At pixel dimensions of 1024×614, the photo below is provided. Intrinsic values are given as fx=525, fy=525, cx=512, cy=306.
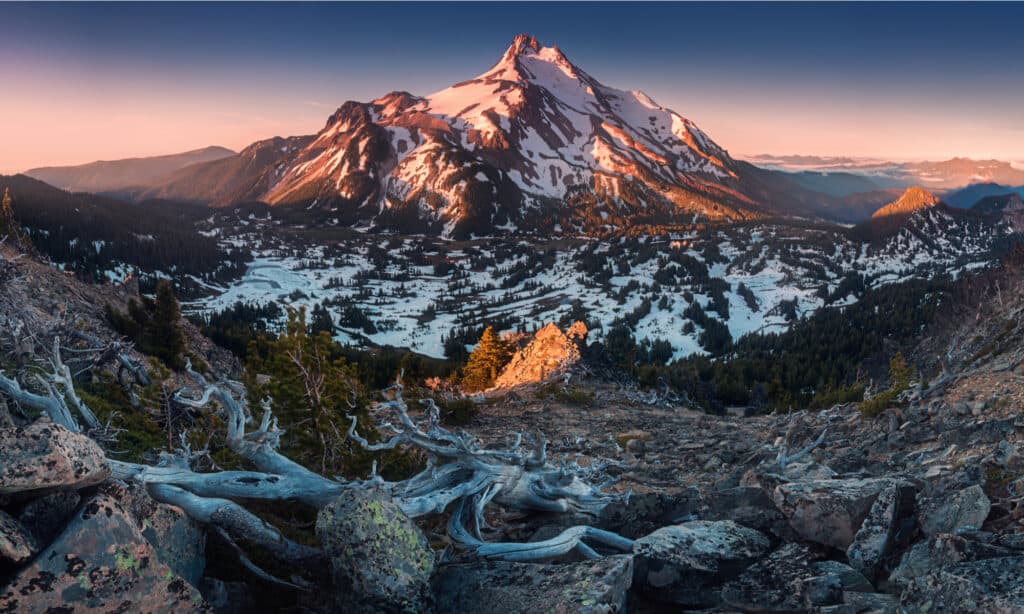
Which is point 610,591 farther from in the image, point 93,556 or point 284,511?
point 284,511

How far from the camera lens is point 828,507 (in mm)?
6949

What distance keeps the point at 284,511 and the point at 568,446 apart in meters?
12.6

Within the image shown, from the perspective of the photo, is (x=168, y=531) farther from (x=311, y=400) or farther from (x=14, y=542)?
(x=311, y=400)

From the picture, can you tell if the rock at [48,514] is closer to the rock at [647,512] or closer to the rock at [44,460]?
the rock at [44,460]

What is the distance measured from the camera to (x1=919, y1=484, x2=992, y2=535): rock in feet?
19.7

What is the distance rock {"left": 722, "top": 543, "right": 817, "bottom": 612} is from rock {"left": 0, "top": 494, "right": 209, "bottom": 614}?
5688 mm

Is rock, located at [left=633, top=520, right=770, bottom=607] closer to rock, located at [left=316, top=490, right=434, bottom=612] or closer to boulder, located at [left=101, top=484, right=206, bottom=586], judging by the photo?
rock, located at [left=316, top=490, right=434, bottom=612]

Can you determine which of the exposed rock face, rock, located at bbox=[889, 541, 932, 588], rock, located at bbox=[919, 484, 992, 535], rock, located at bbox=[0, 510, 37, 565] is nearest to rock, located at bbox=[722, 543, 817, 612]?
rock, located at bbox=[889, 541, 932, 588]

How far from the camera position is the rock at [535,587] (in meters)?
5.39

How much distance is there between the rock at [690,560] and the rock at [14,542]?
240 inches

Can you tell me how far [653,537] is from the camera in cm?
699

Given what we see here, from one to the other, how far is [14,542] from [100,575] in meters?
0.69

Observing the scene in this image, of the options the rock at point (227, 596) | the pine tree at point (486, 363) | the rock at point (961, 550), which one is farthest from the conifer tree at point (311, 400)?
the pine tree at point (486, 363)

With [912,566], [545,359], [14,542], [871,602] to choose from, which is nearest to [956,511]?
[912,566]
